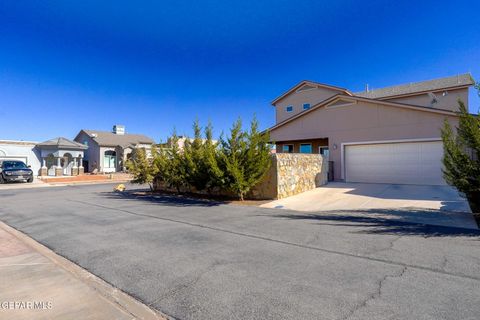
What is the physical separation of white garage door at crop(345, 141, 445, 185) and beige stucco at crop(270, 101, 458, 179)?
20.2 inches

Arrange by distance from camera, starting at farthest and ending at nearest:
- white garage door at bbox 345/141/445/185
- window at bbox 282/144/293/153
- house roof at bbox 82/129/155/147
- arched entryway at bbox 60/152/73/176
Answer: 1. house roof at bbox 82/129/155/147
2. arched entryway at bbox 60/152/73/176
3. window at bbox 282/144/293/153
4. white garage door at bbox 345/141/445/185

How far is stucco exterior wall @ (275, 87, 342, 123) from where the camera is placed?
25.8m

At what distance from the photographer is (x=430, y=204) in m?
9.87

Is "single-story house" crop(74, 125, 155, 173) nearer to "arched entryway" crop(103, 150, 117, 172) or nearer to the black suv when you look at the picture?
"arched entryway" crop(103, 150, 117, 172)

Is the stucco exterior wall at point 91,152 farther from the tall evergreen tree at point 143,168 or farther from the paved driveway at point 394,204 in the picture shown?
the paved driveway at point 394,204

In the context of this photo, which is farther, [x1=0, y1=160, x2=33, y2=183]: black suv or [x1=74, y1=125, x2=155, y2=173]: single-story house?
[x1=74, y1=125, x2=155, y2=173]: single-story house

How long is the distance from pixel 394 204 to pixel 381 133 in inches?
295

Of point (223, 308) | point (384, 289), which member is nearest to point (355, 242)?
point (384, 289)

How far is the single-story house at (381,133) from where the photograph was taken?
14.7 metres

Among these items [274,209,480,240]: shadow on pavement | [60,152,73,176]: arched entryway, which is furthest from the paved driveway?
[60,152,73,176]: arched entryway

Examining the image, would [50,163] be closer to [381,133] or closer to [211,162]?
[211,162]

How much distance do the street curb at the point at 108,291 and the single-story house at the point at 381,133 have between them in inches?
638

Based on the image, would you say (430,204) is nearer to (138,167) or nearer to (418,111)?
(418,111)

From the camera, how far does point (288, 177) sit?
42.4 ft
